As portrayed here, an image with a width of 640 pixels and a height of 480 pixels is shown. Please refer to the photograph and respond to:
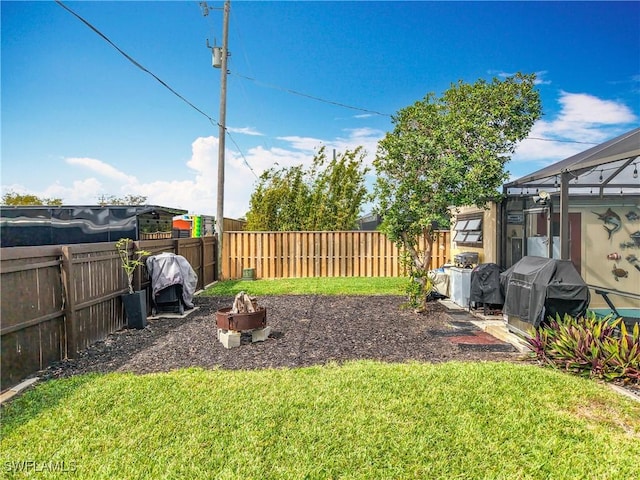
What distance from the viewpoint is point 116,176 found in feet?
56.5

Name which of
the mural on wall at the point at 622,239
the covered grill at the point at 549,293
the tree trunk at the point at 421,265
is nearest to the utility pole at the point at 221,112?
the tree trunk at the point at 421,265

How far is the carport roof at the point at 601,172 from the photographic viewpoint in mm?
4457

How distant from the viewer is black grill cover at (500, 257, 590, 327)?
14.3 ft

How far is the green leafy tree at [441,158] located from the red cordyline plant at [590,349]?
8.78ft

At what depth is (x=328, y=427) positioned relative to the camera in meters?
2.63

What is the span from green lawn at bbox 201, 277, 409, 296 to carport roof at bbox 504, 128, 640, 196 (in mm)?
3793

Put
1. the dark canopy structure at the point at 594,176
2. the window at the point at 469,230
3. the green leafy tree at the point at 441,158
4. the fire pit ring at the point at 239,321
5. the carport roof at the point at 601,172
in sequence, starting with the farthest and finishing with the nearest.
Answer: the window at the point at 469,230 < the green leafy tree at the point at 441,158 < the fire pit ring at the point at 239,321 < the dark canopy structure at the point at 594,176 < the carport roof at the point at 601,172

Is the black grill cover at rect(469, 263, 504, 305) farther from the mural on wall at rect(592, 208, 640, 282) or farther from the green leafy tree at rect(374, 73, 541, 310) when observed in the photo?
the mural on wall at rect(592, 208, 640, 282)

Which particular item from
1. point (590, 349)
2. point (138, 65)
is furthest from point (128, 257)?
point (590, 349)

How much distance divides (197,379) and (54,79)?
26.0ft

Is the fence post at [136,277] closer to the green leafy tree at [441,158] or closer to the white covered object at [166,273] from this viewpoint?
the white covered object at [166,273]

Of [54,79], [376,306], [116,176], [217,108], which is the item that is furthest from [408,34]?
[116,176]

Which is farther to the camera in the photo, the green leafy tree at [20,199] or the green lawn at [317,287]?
the green leafy tree at [20,199]

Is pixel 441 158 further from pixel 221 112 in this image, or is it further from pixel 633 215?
pixel 221 112
